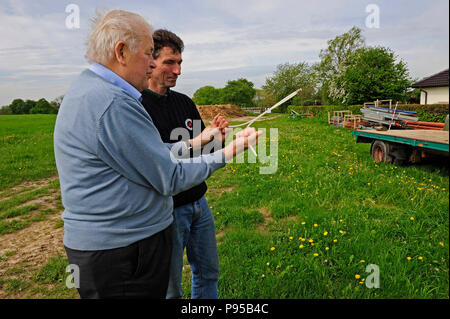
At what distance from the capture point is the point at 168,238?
61.5 inches

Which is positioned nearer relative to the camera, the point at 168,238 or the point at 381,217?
the point at 168,238

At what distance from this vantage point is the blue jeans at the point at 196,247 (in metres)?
2.03

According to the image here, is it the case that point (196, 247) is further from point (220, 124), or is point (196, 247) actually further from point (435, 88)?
point (435, 88)

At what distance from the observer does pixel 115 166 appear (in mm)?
1245

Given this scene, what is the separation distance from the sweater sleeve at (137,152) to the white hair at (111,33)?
0.92ft

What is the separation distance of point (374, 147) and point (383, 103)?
6.18 metres

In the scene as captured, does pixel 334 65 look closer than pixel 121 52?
No

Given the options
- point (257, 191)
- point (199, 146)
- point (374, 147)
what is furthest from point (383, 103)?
point (374, 147)

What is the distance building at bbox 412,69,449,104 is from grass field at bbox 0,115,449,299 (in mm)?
254

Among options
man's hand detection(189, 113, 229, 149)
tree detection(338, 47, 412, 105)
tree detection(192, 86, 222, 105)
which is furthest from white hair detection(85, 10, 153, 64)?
tree detection(192, 86, 222, 105)

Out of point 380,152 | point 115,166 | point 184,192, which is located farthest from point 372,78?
point 380,152

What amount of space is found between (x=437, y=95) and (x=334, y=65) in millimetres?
990

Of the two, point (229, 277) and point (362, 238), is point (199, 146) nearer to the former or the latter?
point (229, 277)

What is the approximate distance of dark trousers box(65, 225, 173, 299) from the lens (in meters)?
1.33
